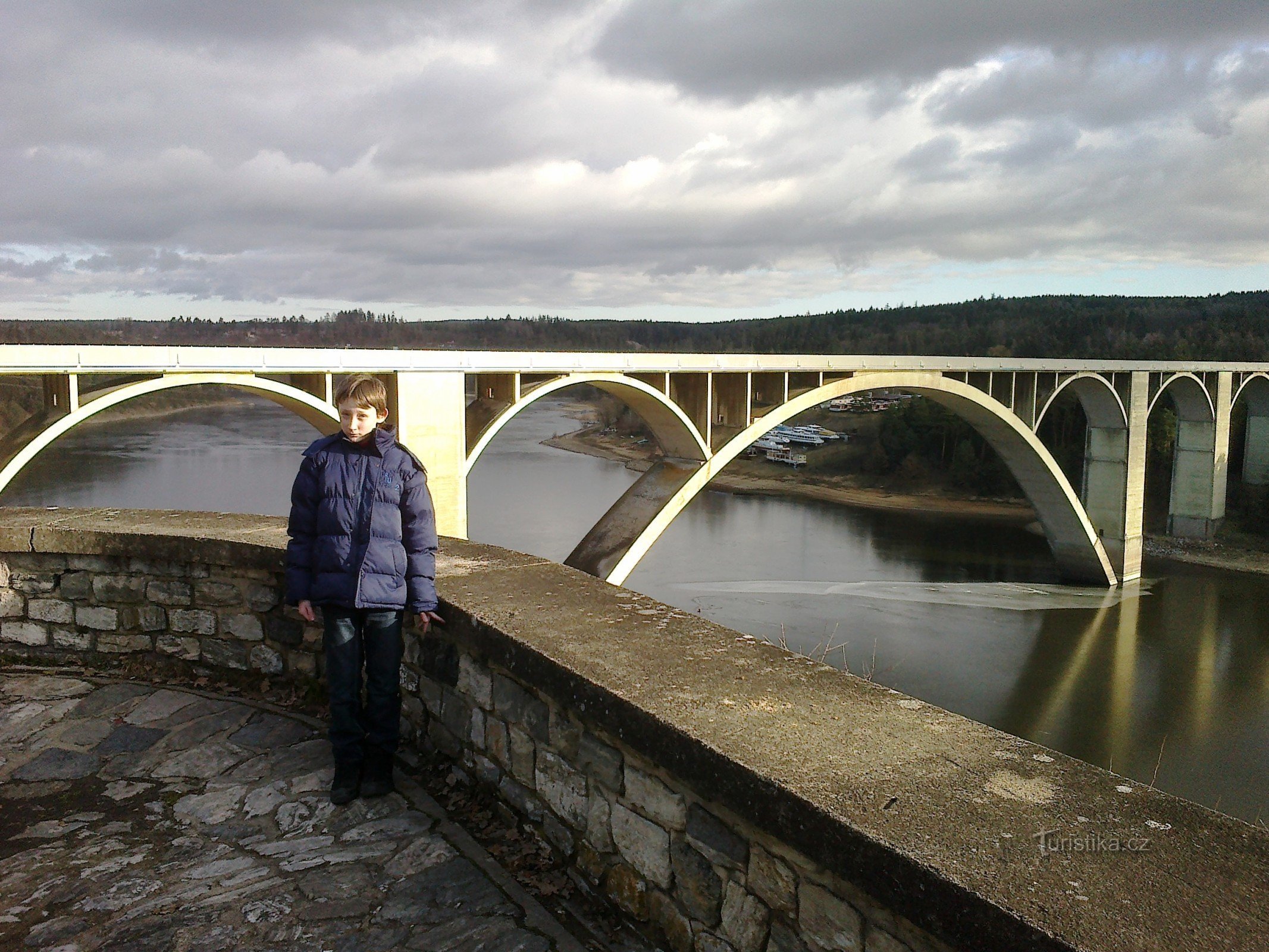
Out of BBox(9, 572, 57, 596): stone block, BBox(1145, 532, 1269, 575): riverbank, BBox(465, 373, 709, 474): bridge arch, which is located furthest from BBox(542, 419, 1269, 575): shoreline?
BBox(9, 572, 57, 596): stone block

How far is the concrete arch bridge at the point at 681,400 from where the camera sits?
7430 mm

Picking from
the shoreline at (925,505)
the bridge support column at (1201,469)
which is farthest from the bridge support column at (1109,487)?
the bridge support column at (1201,469)

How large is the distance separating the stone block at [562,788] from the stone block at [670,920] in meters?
Answer: 0.28

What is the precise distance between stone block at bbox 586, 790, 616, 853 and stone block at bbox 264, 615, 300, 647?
1.50 m

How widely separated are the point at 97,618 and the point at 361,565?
1829mm

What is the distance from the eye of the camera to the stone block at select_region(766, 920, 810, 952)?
168 cm

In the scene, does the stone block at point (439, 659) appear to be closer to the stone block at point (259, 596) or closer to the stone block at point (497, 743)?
the stone block at point (497, 743)

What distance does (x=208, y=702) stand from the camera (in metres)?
3.35

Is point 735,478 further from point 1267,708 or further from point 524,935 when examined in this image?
point 524,935

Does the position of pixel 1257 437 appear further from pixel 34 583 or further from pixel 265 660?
pixel 34 583

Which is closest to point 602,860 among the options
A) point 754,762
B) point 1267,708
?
point 754,762

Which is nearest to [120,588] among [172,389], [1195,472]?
[172,389]

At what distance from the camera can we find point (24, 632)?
147 inches

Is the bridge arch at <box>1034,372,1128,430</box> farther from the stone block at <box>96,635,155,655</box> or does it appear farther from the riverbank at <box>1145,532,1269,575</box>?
the stone block at <box>96,635,155,655</box>
